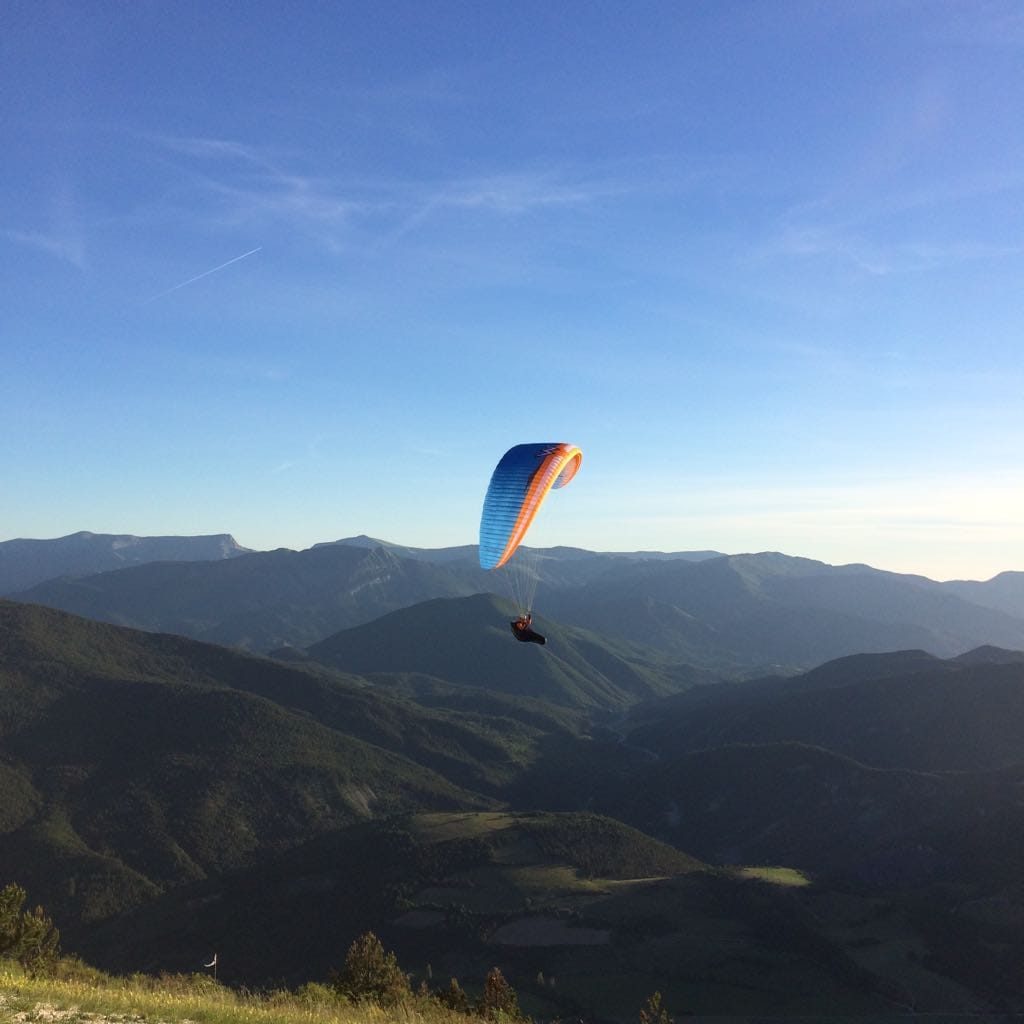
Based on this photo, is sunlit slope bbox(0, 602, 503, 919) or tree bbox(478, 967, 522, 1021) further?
sunlit slope bbox(0, 602, 503, 919)

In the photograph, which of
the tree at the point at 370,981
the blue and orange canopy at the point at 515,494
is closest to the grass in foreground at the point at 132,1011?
the tree at the point at 370,981

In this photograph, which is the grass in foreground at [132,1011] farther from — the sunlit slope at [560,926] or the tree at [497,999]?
the sunlit slope at [560,926]

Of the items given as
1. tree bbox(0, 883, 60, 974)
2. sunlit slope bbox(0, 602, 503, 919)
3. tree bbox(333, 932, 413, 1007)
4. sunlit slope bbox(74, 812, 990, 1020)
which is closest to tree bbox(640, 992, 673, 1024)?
sunlit slope bbox(74, 812, 990, 1020)

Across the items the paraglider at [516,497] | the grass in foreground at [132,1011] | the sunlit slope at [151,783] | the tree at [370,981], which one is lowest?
the sunlit slope at [151,783]

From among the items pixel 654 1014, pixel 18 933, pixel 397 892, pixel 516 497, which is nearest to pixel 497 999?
pixel 654 1014

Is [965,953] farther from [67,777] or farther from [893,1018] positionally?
[67,777]

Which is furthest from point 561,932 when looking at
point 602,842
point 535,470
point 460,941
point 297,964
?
point 535,470

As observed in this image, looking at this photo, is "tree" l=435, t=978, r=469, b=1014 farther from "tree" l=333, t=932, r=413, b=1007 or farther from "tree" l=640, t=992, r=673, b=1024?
"tree" l=640, t=992, r=673, b=1024
